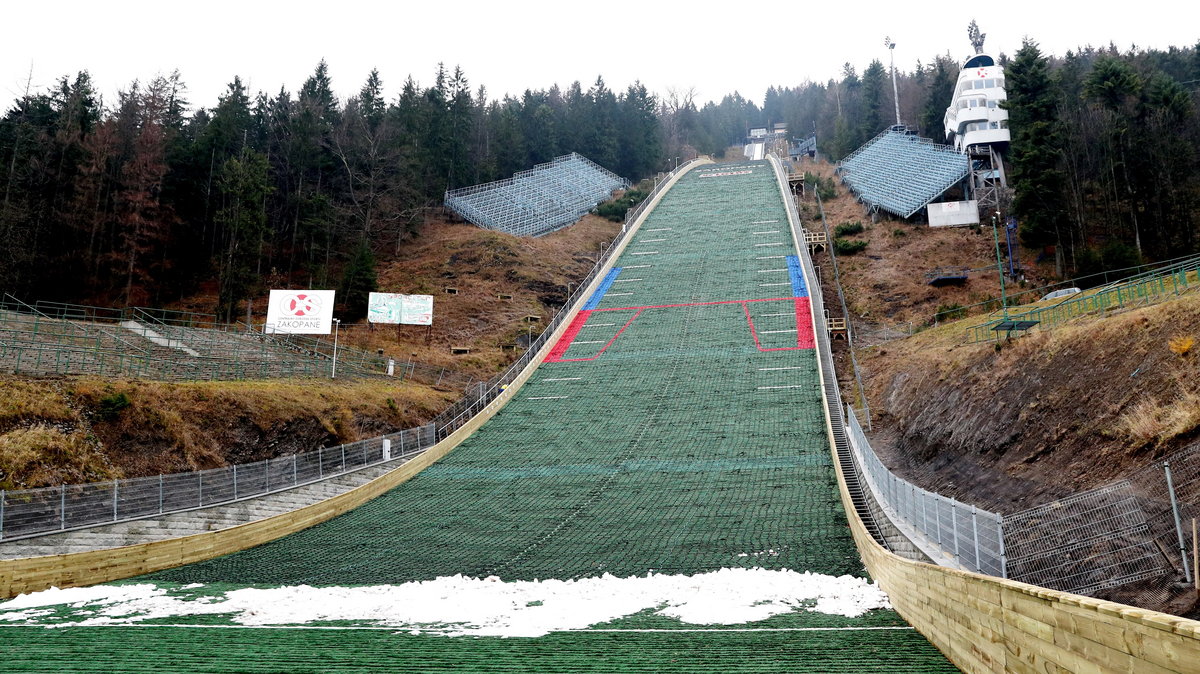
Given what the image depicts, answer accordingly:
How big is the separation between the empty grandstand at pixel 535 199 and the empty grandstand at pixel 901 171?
19838 mm

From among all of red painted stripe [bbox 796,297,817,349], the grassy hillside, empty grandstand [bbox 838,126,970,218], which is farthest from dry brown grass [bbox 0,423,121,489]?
empty grandstand [bbox 838,126,970,218]

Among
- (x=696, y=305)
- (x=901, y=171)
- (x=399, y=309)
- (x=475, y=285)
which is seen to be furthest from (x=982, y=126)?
(x=399, y=309)

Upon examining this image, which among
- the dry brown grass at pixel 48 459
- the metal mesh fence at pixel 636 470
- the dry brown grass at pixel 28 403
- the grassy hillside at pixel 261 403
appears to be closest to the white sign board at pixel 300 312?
the grassy hillside at pixel 261 403

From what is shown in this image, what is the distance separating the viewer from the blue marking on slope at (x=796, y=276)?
35.6m

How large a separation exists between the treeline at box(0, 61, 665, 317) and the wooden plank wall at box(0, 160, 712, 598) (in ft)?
60.6

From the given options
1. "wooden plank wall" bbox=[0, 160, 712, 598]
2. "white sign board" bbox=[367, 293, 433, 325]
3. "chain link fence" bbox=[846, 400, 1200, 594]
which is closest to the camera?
"chain link fence" bbox=[846, 400, 1200, 594]

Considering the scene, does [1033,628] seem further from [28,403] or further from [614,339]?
[614,339]

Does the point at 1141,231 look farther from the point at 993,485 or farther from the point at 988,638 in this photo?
the point at 988,638

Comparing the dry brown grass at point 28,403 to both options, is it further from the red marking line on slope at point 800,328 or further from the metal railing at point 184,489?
the red marking line on slope at point 800,328

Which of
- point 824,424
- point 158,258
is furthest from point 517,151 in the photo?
point 824,424

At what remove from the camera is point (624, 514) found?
17.2 metres

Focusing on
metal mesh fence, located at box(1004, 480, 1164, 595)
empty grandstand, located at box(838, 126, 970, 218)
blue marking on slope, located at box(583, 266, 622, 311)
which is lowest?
metal mesh fence, located at box(1004, 480, 1164, 595)

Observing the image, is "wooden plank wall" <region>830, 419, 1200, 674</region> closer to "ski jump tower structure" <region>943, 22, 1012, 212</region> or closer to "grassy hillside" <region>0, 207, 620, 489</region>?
"grassy hillside" <region>0, 207, 620, 489</region>

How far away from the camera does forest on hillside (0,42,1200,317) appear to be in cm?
3541
